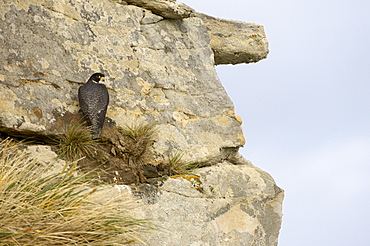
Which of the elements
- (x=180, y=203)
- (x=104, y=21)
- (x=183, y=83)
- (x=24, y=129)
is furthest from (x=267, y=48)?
(x=24, y=129)

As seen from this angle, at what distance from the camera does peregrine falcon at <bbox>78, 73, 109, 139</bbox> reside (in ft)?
20.3

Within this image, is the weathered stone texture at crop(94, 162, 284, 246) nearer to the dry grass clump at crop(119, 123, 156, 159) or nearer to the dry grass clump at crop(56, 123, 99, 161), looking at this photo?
the dry grass clump at crop(119, 123, 156, 159)

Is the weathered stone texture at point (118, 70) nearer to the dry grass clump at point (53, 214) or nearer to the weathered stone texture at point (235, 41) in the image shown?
the weathered stone texture at point (235, 41)

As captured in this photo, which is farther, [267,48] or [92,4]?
[267,48]

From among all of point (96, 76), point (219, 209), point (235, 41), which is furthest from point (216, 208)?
point (235, 41)

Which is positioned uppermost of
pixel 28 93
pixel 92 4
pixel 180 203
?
pixel 92 4

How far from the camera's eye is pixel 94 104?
6211 millimetres

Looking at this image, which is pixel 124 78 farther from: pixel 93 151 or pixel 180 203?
pixel 180 203

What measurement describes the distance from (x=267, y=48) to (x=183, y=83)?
2250 mm

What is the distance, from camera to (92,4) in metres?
7.23

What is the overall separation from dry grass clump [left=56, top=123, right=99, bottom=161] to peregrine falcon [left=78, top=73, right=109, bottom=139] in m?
0.10

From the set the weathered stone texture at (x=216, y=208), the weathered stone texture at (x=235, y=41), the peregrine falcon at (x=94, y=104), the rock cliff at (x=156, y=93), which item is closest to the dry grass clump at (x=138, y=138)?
the rock cliff at (x=156, y=93)

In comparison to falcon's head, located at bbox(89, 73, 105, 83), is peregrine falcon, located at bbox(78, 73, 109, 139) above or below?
below

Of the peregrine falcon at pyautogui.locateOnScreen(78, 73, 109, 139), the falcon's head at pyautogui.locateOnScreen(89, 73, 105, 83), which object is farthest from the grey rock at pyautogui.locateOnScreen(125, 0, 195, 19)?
the peregrine falcon at pyautogui.locateOnScreen(78, 73, 109, 139)
